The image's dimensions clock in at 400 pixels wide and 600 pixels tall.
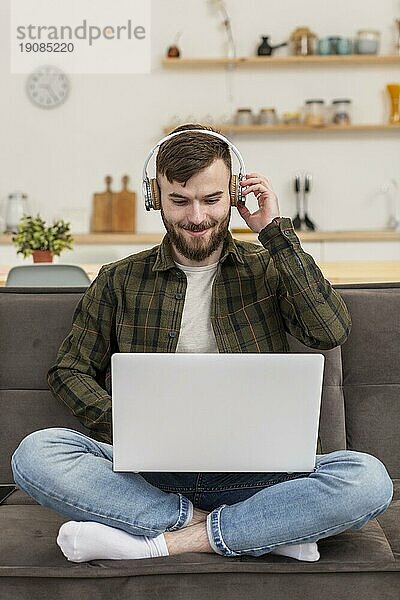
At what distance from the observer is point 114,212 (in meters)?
6.05

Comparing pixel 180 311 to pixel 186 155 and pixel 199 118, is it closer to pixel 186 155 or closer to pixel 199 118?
pixel 186 155

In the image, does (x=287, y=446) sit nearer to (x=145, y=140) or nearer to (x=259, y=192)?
(x=259, y=192)

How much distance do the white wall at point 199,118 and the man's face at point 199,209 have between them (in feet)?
13.1

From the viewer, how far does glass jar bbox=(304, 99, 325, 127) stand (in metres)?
5.93

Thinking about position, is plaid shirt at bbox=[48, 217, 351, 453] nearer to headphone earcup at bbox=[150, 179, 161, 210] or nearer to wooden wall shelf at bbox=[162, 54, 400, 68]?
headphone earcup at bbox=[150, 179, 161, 210]

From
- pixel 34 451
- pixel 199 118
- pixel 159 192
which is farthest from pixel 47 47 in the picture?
pixel 34 451

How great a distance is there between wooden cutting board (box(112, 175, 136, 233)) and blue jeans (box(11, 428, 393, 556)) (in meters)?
4.18

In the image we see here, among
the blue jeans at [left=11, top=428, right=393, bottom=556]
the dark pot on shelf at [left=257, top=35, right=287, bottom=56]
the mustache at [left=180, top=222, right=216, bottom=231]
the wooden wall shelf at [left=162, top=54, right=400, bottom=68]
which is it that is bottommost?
the blue jeans at [left=11, top=428, right=393, bottom=556]

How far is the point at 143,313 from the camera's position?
2.19 meters

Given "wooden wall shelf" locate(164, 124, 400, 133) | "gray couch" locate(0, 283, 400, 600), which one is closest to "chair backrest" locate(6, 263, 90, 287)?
"gray couch" locate(0, 283, 400, 600)

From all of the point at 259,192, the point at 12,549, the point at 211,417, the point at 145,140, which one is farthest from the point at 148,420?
the point at 145,140

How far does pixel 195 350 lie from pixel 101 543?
0.52 metres

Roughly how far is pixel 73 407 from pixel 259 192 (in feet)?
2.03

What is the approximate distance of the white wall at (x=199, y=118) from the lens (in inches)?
238
